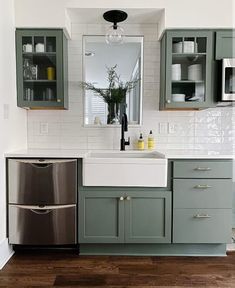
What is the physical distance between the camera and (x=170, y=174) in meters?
2.23

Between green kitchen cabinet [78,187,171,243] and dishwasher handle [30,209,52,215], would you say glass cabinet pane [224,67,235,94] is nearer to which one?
green kitchen cabinet [78,187,171,243]

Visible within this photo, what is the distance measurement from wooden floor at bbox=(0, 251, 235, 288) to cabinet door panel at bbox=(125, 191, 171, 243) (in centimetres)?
20

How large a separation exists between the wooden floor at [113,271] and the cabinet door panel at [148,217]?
20 centimetres

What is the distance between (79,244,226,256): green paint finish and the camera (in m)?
2.32

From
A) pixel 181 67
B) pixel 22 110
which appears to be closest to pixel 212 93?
pixel 181 67

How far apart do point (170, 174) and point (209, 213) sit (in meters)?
0.48

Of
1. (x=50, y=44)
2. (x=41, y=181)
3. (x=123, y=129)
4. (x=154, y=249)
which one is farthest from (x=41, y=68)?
(x=154, y=249)

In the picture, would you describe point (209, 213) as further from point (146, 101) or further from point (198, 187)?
point (146, 101)

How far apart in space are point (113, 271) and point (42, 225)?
0.71 m

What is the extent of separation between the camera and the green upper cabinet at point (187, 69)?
8.07ft

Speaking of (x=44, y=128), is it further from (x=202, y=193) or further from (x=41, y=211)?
(x=202, y=193)

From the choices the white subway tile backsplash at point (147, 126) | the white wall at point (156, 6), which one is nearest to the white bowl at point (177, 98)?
the white subway tile backsplash at point (147, 126)

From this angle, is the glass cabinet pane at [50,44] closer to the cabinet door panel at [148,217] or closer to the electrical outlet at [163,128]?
the electrical outlet at [163,128]

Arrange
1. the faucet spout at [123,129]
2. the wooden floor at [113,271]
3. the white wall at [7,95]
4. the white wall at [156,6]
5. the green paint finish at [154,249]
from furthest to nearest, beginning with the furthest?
the faucet spout at [123,129], the white wall at [156,6], the green paint finish at [154,249], the white wall at [7,95], the wooden floor at [113,271]
